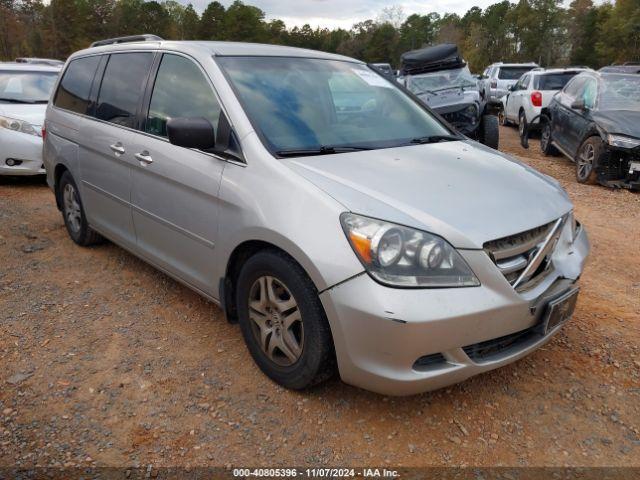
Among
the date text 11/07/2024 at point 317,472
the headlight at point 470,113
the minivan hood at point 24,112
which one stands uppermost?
the headlight at point 470,113

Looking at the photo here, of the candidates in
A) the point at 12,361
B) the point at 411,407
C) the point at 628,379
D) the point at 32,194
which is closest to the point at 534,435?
the point at 411,407

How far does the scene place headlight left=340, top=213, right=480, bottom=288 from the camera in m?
2.22

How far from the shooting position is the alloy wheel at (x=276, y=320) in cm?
256

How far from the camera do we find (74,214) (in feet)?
15.9

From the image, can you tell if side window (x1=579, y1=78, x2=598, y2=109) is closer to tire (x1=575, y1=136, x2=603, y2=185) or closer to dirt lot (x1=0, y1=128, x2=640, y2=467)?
tire (x1=575, y1=136, x2=603, y2=185)

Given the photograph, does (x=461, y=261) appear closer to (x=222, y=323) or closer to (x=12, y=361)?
(x=222, y=323)

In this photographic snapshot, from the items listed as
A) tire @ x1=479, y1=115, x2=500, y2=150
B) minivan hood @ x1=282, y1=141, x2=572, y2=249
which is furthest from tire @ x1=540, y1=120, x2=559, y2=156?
minivan hood @ x1=282, y1=141, x2=572, y2=249

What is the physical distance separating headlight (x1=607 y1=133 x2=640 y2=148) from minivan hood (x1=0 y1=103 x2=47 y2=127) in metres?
7.73

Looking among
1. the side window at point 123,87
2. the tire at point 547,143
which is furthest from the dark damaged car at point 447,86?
the side window at point 123,87

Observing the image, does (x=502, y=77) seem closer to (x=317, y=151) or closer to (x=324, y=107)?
(x=324, y=107)

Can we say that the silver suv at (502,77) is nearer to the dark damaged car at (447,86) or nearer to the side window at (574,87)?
the dark damaged car at (447,86)

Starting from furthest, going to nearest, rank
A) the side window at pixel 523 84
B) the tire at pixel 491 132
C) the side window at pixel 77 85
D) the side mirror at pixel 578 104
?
the side window at pixel 523 84 < the side mirror at pixel 578 104 < the tire at pixel 491 132 < the side window at pixel 77 85

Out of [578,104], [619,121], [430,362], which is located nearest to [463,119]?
[578,104]

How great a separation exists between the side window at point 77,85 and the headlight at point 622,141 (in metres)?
6.39
